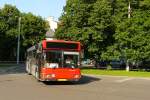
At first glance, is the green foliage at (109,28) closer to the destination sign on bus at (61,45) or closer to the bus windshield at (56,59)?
the destination sign on bus at (61,45)

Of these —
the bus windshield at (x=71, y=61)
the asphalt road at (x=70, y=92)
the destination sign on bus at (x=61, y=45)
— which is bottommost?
the asphalt road at (x=70, y=92)

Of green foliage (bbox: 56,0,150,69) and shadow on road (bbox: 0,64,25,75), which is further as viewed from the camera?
green foliage (bbox: 56,0,150,69)

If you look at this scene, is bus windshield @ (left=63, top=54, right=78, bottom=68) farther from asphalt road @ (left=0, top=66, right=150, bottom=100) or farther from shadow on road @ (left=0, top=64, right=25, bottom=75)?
shadow on road @ (left=0, top=64, right=25, bottom=75)

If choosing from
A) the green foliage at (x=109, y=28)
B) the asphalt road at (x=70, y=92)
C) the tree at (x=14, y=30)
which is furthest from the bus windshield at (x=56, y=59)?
the tree at (x=14, y=30)

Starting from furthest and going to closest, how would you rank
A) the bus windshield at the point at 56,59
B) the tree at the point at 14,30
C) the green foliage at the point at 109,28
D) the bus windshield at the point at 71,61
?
the tree at the point at 14,30
the green foliage at the point at 109,28
the bus windshield at the point at 71,61
the bus windshield at the point at 56,59

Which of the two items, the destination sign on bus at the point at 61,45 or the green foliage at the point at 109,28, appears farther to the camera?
the green foliage at the point at 109,28

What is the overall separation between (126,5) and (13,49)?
→ 39.5m

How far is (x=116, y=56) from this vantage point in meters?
53.1

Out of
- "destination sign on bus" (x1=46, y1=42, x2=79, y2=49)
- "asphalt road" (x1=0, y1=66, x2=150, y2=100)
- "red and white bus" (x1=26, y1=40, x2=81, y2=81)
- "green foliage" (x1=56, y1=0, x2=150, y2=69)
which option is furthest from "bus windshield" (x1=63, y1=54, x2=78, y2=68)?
A: "green foliage" (x1=56, y1=0, x2=150, y2=69)

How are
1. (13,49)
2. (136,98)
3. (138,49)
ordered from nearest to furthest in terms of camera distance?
1. (136,98)
2. (138,49)
3. (13,49)

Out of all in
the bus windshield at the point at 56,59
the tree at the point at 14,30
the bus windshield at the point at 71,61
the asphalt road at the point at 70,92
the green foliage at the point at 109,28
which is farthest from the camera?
the tree at the point at 14,30

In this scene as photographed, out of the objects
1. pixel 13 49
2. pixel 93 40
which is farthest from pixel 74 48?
pixel 13 49

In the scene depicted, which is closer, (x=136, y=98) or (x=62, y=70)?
(x=136, y=98)

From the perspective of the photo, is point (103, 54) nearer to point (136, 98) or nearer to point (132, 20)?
point (132, 20)
